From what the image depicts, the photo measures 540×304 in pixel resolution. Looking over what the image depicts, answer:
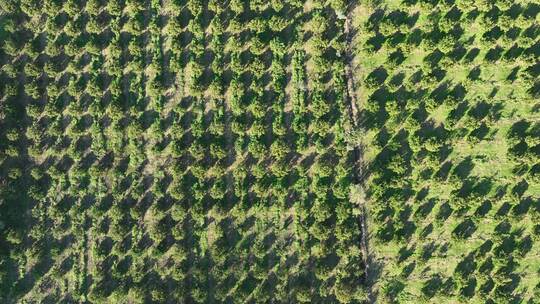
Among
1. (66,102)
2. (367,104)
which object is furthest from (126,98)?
(367,104)

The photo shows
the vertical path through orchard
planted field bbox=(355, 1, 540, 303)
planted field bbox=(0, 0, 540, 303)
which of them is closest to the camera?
planted field bbox=(355, 1, 540, 303)

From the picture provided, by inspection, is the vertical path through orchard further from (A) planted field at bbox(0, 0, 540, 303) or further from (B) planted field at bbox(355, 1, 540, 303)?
(B) planted field at bbox(355, 1, 540, 303)

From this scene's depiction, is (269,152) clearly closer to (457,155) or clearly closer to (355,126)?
(355,126)

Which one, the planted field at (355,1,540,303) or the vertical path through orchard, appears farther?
the vertical path through orchard

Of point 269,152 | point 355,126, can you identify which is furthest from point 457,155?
point 269,152

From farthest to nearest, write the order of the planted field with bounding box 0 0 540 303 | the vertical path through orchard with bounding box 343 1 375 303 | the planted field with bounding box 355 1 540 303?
1. the vertical path through orchard with bounding box 343 1 375 303
2. the planted field with bounding box 0 0 540 303
3. the planted field with bounding box 355 1 540 303

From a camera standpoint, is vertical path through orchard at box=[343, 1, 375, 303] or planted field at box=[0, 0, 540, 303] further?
vertical path through orchard at box=[343, 1, 375, 303]

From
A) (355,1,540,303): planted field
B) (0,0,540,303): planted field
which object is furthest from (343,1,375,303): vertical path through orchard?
(355,1,540,303): planted field
